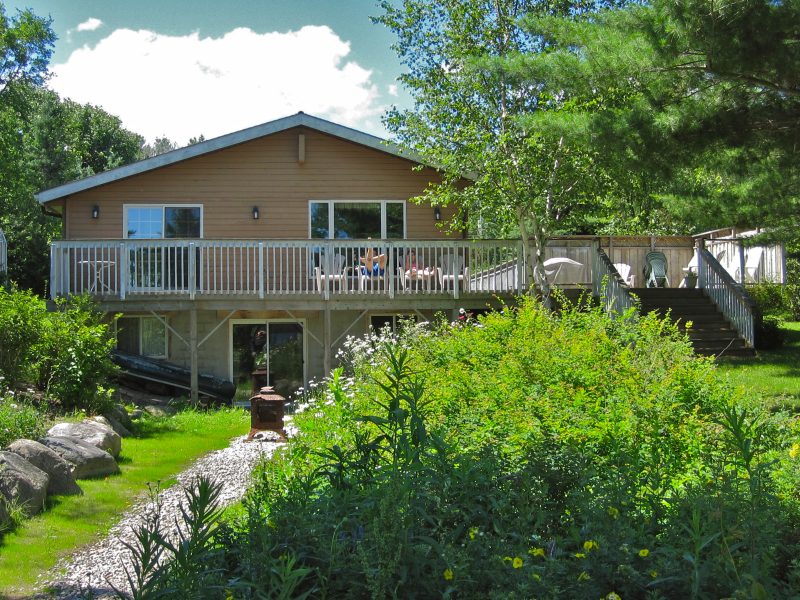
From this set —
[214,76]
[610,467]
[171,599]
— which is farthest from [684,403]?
[214,76]

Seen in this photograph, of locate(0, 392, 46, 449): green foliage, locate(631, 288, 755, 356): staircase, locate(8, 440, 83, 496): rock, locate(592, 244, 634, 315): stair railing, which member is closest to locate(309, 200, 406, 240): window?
locate(592, 244, 634, 315): stair railing

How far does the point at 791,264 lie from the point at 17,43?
2414 centimetres

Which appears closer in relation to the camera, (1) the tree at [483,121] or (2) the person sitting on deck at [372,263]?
(1) the tree at [483,121]

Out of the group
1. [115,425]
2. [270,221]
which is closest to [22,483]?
[115,425]

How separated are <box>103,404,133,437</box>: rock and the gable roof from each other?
6886 mm

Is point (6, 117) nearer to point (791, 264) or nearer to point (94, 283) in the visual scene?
point (94, 283)

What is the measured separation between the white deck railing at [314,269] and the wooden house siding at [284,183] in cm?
165

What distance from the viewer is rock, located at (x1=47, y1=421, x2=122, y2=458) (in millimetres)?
9938

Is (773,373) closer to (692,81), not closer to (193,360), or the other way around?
(692,81)

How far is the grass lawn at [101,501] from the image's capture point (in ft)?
20.5

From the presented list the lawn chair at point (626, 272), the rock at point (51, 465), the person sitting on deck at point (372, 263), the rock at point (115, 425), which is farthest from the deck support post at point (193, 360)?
the lawn chair at point (626, 272)

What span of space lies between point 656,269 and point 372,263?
792 centimetres

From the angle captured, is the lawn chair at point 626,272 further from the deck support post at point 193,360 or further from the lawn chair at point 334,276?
the deck support post at point 193,360

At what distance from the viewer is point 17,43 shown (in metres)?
24.9
